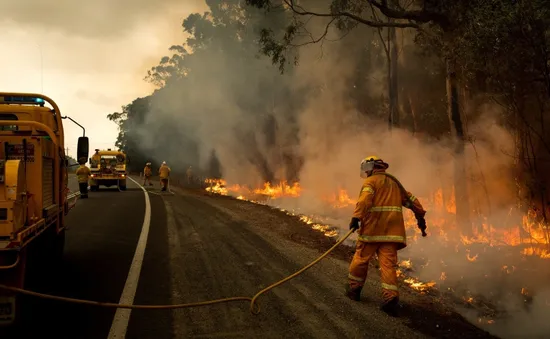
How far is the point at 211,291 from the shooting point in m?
5.35

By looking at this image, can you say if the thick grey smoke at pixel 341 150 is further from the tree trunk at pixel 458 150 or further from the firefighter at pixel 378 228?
the firefighter at pixel 378 228

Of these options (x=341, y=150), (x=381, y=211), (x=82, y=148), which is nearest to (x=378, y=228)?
(x=381, y=211)

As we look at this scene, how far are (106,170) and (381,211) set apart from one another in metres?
20.8

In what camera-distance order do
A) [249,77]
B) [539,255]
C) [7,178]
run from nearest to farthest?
[7,178]
[539,255]
[249,77]

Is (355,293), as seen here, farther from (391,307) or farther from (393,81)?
(393,81)

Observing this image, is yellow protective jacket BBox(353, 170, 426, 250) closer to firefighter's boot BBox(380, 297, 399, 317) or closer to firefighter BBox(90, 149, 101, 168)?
firefighter's boot BBox(380, 297, 399, 317)

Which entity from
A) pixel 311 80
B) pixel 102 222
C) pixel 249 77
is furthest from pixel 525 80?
pixel 249 77

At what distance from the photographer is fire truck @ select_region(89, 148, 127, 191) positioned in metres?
22.9

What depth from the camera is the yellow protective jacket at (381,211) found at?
4.95 meters

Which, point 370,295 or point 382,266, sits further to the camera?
point 370,295

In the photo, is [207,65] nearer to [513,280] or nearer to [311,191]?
[311,191]

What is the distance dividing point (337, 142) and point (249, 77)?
15.6 metres

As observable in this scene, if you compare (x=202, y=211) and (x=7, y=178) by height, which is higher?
(x=7, y=178)

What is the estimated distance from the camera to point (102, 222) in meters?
10.9
